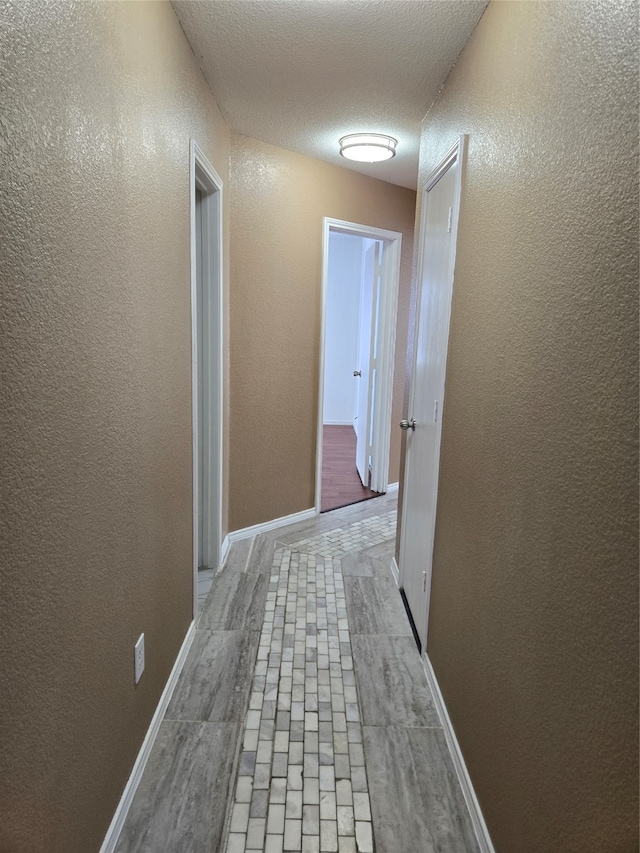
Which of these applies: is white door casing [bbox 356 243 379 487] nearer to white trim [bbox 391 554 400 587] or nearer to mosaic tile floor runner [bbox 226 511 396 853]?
white trim [bbox 391 554 400 587]

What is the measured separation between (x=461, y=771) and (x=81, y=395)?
152 centimetres

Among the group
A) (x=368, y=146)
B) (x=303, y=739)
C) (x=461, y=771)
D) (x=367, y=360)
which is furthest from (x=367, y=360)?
(x=461, y=771)

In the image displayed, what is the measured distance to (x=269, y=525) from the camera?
3602 mm

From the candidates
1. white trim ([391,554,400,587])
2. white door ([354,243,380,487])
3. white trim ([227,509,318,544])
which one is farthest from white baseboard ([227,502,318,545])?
white door ([354,243,380,487])

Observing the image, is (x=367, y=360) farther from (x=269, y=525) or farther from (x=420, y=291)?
(x=420, y=291)

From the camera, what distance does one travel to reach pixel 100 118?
1194 millimetres

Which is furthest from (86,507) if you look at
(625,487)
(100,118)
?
(625,487)

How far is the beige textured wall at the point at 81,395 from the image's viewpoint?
35.3 inches

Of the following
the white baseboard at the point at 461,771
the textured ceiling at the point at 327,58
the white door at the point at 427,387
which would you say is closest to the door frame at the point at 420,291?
the white door at the point at 427,387

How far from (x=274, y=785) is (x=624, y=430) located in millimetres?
1451

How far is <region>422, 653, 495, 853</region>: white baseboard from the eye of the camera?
4.67 ft

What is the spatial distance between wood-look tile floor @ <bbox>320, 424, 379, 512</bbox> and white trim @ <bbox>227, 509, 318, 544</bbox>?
0.73ft

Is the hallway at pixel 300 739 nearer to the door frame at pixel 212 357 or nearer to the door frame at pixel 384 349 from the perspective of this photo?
the door frame at pixel 212 357

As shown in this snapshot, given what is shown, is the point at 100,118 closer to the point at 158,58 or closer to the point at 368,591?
the point at 158,58
